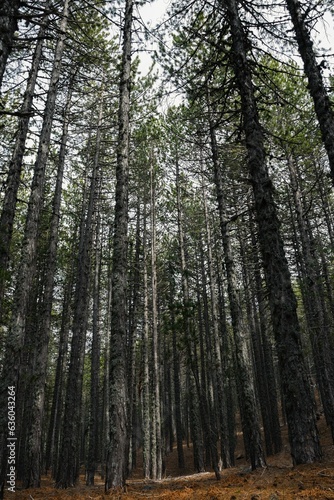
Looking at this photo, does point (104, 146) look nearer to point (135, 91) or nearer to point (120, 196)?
point (135, 91)

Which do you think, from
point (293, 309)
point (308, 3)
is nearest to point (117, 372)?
point (293, 309)

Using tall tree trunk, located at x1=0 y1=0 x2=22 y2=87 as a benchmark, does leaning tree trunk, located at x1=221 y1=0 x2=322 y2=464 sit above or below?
below

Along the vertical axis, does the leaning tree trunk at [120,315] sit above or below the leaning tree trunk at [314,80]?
below

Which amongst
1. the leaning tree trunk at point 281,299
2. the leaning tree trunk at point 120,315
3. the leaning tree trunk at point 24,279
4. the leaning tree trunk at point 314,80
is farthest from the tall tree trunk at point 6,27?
the leaning tree trunk at point 314,80

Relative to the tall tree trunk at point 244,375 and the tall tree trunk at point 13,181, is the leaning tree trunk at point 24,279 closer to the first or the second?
the tall tree trunk at point 13,181

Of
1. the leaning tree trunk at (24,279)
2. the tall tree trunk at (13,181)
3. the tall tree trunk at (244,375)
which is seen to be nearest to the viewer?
the leaning tree trunk at (24,279)

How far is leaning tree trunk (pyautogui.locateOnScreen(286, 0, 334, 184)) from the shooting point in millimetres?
6867

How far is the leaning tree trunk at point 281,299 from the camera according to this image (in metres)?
4.66

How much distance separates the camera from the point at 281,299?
5.21m

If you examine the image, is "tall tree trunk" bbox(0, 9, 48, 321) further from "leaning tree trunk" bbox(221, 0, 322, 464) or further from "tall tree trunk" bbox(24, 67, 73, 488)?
"leaning tree trunk" bbox(221, 0, 322, 464)

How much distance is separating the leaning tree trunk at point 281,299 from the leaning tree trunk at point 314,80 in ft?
5.53

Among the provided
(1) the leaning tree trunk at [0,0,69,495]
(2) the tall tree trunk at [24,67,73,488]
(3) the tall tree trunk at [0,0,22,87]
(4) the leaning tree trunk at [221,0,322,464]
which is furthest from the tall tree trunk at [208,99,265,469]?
(2) the tall tree trunk at [24,67,73,488]

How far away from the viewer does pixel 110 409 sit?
5.84 m

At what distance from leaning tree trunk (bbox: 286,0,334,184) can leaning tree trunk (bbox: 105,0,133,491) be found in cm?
419
